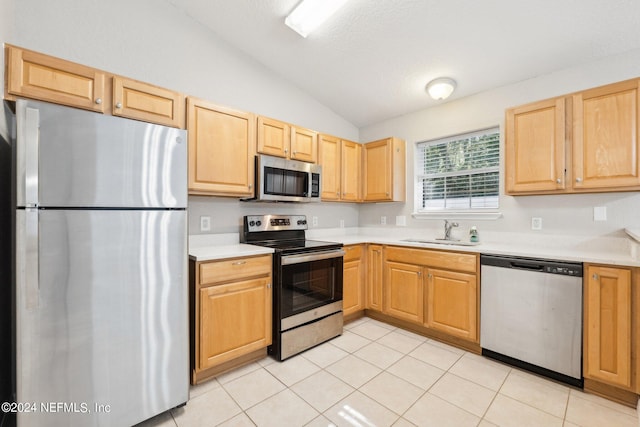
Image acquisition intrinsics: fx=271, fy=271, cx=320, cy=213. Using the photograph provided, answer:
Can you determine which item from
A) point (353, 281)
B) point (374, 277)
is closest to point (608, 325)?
point (374, 277)

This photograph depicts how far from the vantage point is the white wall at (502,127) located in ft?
7.09

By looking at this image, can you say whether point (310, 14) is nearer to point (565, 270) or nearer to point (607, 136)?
point (607, 136)

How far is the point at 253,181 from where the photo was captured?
2.51 m

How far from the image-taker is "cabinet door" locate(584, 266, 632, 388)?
5.66ft

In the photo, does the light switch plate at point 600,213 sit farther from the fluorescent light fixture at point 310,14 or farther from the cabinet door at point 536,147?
the fluorescent light fixture at point 310,14

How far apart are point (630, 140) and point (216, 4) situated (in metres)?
3.35

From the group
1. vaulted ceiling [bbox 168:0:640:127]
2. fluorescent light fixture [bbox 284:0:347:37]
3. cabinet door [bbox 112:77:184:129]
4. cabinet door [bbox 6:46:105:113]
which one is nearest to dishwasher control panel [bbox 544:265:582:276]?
vaulted ceiling [bbox 168:0:640:127]

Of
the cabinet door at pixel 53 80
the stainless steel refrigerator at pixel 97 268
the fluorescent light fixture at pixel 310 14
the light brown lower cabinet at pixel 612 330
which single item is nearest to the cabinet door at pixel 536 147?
the light brown lower cabinet at pixel 612 330

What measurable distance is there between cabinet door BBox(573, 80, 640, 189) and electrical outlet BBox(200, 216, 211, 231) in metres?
3.09

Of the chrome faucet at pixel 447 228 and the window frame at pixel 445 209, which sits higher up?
the window frame at pixel 445 209

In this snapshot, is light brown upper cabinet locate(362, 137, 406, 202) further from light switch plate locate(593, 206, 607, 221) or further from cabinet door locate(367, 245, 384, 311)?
light switch plate locate(593, 206, 607, 221)

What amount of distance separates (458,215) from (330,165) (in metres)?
1.57

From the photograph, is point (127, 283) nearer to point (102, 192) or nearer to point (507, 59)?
point (102, 192)

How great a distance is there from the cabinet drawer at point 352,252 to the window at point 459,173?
1.01 metres
